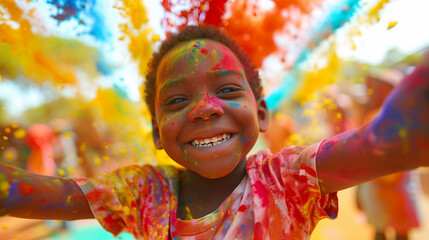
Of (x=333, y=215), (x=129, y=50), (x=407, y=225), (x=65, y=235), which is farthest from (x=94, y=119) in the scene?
(x=407, y=225)

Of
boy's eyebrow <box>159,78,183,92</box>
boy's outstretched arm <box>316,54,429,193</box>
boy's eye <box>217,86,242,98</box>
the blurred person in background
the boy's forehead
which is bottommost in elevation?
the blurred person in background

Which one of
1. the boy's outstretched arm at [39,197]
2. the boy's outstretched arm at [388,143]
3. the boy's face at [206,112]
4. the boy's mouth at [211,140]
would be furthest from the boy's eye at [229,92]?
the boy's outstretched arm at [39,197]

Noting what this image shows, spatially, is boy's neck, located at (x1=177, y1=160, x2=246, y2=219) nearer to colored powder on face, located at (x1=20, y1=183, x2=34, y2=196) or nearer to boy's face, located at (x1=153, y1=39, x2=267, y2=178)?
boy's face, located at (x1=153, y1=39, x2=267, y2=178)

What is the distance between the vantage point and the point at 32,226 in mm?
2082

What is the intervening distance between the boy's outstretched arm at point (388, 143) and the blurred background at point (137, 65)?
2.52 feet

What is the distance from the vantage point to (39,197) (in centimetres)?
107

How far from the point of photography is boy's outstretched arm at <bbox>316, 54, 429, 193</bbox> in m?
0.67

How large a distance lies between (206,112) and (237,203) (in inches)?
15.3

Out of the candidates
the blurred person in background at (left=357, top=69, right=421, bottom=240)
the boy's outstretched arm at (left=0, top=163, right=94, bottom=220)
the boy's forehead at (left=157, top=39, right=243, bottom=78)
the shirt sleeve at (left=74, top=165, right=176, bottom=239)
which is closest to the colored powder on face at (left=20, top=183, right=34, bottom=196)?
the boy's outstretched arm at (left=0, top=163, right=94, bottom=220)

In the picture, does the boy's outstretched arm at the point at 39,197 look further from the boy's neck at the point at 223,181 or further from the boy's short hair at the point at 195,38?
the boy's short hair at the point at 195,38

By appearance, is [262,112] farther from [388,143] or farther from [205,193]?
[388,143]

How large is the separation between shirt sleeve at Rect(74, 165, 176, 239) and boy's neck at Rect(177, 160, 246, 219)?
0.08 m

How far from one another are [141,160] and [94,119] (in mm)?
426

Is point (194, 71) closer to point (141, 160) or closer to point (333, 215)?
point (333, 215)
